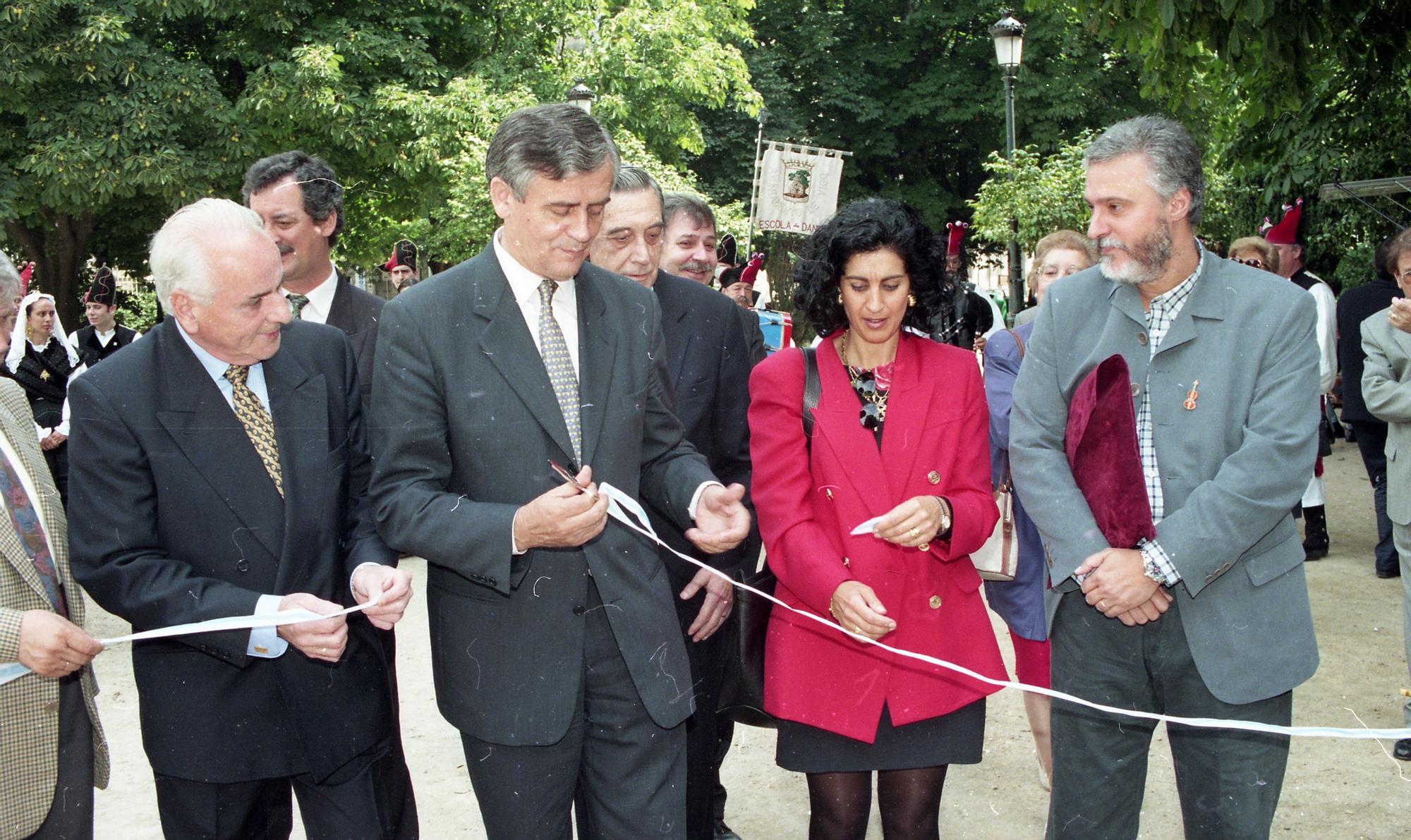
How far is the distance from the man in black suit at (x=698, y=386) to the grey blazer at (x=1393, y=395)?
3.02 metres

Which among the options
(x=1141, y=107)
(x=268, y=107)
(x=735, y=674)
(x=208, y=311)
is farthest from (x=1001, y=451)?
(x=1141, y=107)

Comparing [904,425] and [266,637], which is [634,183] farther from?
[266,637]

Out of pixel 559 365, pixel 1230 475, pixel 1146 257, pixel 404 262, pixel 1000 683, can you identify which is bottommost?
pixel 1000 683

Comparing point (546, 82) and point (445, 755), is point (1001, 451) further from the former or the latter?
point (546, 82)

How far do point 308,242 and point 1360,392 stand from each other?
6.62 meters

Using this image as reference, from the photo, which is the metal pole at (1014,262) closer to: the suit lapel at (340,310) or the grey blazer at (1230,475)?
the suit lapel at (340,310)

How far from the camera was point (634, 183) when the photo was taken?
4.06 metres

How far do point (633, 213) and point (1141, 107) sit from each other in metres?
28.8

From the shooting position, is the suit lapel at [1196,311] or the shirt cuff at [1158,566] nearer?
the shirt cuff at [1158,566]

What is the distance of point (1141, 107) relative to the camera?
2992 centimetres

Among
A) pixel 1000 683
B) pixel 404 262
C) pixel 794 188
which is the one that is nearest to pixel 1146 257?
pixel 1000 683

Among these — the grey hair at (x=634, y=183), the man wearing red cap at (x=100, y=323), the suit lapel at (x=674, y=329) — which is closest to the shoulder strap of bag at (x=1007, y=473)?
the suit lapel at (x=674, y=329)

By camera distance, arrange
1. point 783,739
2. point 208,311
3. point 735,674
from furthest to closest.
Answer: point 735,674 → point 783,739 → point 208,311

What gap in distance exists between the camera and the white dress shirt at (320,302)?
14.5 ft
